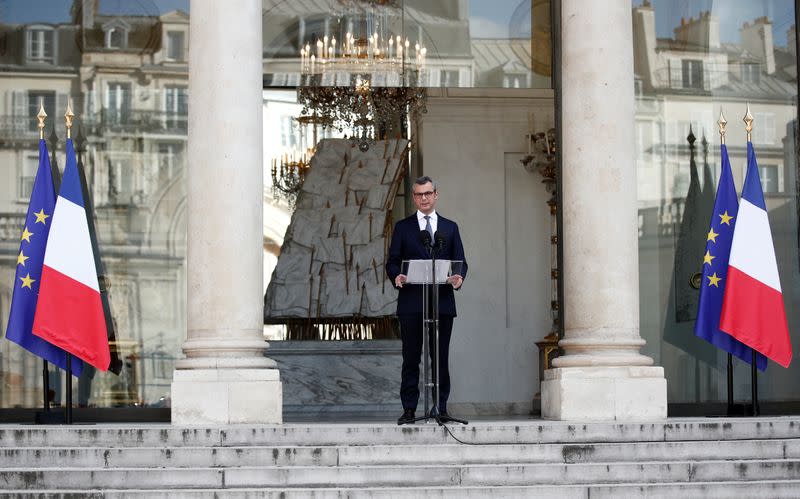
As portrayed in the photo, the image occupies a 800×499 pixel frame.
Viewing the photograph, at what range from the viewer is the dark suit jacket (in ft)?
40.5

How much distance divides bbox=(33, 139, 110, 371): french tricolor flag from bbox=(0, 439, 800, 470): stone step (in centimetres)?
215

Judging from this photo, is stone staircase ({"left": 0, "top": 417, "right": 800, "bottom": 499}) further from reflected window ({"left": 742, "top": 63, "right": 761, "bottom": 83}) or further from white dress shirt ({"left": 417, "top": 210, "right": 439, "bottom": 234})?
reflected window ({"left": 742, "top": 63, "right": 761, "bottom": 83})

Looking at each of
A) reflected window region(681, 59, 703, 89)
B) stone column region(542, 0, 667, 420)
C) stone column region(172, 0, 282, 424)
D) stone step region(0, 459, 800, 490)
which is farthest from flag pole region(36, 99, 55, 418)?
reflected window region(681, 59, 703, 89)

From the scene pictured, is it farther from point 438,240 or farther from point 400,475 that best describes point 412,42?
point 400,475

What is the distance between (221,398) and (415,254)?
2.01 m

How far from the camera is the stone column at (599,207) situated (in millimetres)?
13156

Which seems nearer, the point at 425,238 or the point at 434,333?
the point at 425,238

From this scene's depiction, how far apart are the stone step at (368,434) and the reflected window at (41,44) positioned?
6.09m

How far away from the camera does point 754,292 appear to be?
1385cm

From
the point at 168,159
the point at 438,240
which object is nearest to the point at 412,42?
the point at 168,159

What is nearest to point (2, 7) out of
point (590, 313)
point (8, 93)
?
point (8, 93)

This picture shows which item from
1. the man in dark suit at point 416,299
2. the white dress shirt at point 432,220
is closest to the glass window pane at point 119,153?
the man in dark suit at point 416,299

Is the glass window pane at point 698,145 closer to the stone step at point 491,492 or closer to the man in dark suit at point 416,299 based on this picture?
the man in dark suit at point 416,299

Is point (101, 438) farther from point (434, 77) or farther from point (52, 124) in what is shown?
point (434, 77)
